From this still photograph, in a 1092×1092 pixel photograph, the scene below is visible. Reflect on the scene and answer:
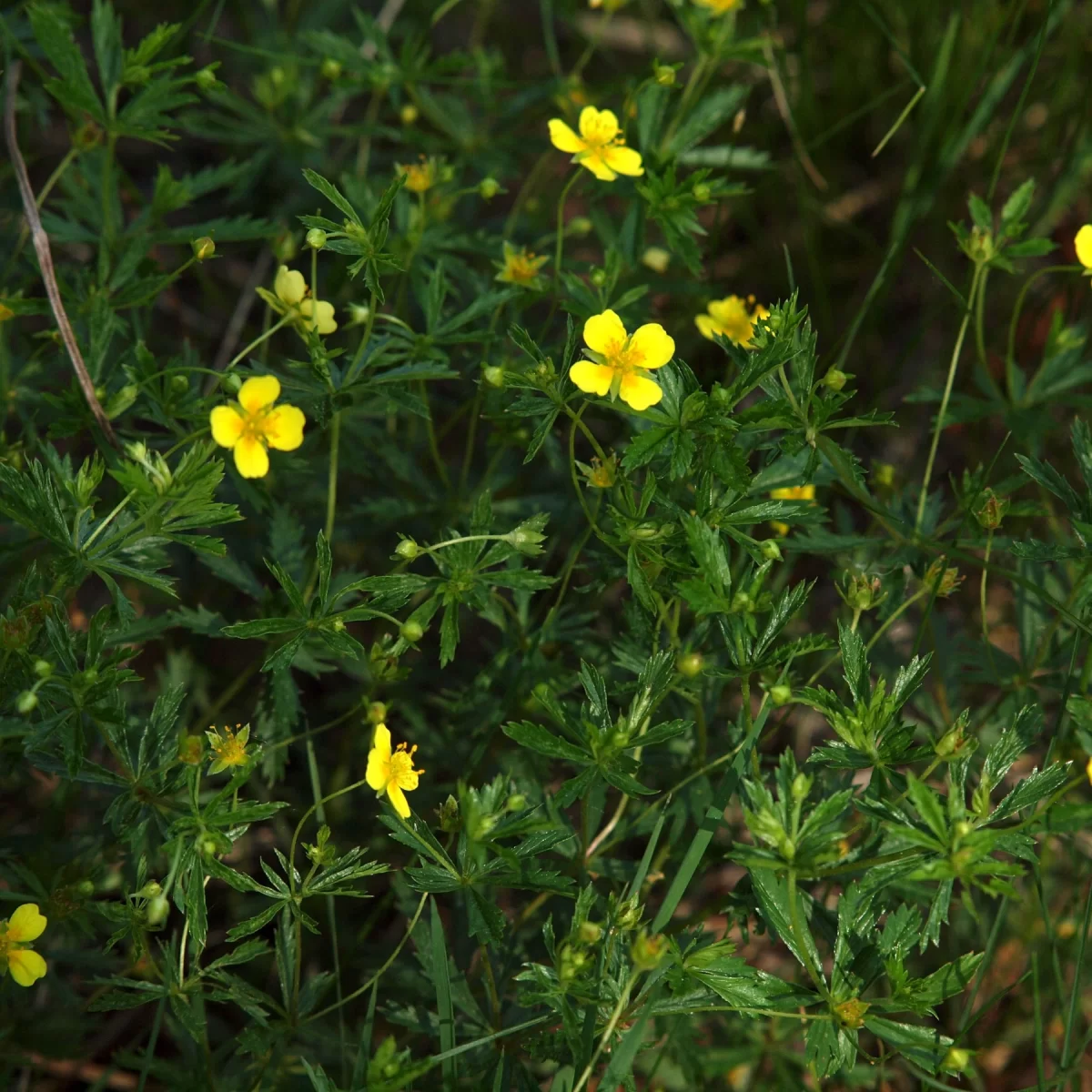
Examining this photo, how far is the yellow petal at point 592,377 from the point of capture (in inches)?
80.7

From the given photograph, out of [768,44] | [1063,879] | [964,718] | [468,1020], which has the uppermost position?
[768,44]

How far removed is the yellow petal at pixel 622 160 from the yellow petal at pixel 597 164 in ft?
0.04

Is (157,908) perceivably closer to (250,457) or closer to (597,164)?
(250,457)

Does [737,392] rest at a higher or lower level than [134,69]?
lower

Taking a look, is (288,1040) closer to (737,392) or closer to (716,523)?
(716,523)

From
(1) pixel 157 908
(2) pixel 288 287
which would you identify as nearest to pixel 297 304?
(2) pixel 288 287

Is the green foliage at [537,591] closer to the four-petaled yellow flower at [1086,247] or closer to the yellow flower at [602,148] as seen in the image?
the yellow flower at [602,148]

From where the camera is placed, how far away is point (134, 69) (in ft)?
8.16

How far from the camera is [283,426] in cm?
208

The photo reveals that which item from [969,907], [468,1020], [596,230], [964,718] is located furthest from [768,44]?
[468,1020]

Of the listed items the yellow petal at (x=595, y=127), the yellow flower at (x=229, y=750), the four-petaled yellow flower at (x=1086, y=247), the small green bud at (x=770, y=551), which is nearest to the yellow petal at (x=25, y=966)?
the yellow flower at (x=229, y=750)

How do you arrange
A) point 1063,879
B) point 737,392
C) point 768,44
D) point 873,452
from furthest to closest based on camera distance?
1. point 873,452
2. point 768,44
3. point 1063,879
4. point 737,392

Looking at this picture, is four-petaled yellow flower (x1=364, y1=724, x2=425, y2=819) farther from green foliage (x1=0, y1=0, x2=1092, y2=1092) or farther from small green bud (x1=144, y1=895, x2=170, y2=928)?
small green bud (x1=144, y1=895, x2=170, y2=928)

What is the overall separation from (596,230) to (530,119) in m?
0.68
